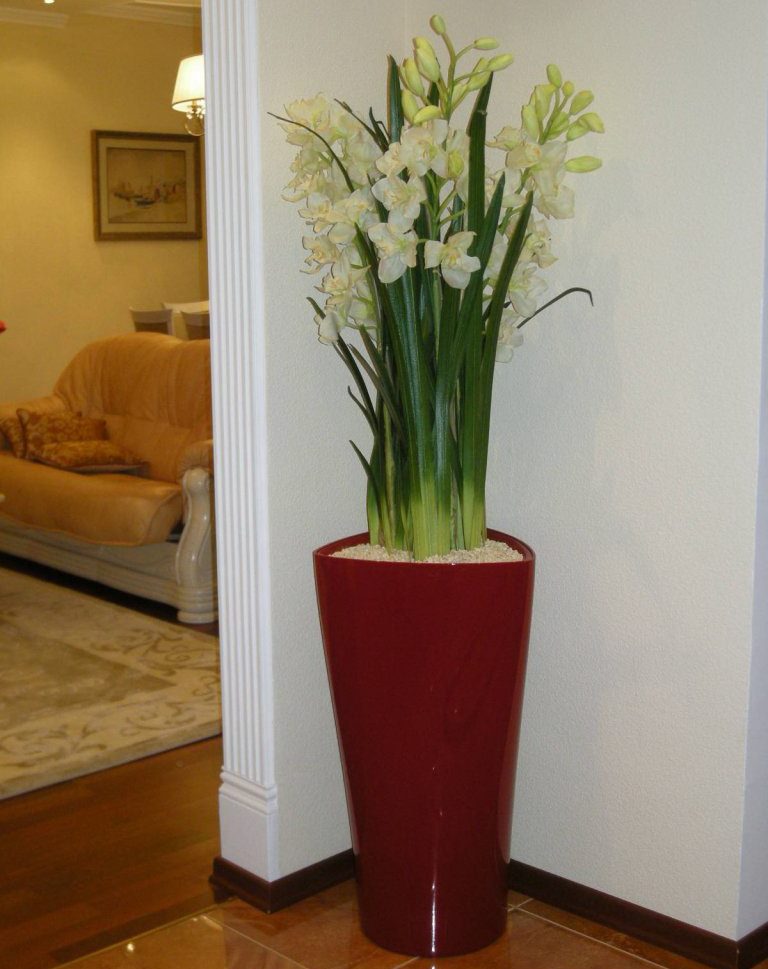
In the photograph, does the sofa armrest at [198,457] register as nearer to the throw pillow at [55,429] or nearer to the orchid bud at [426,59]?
the throw pillow at [55,429]

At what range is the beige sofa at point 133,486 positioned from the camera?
476cm

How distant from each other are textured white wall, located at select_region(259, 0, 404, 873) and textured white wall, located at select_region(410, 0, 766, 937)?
9.2 inches

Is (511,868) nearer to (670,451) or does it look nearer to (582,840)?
(582,840)

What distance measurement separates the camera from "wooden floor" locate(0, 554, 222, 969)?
2.48 m

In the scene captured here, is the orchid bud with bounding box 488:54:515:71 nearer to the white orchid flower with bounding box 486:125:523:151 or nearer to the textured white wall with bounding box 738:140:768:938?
the white orchid flower with bounding box 486:125:523:151

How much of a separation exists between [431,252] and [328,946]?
1.37 metres

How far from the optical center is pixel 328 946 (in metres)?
2.39

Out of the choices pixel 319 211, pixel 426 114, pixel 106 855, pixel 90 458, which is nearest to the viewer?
pixel 426 114

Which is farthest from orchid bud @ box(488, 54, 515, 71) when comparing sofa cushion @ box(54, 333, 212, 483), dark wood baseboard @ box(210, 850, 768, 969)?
sofa cushion @ box(54, 333, 212, 483)

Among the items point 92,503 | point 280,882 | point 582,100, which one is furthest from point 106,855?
point 92,503

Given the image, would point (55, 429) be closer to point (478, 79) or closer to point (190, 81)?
point (190, 81)

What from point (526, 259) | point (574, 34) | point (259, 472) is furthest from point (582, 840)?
point (574, 34)

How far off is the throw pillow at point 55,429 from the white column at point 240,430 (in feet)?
11.5

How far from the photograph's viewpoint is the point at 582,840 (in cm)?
251
